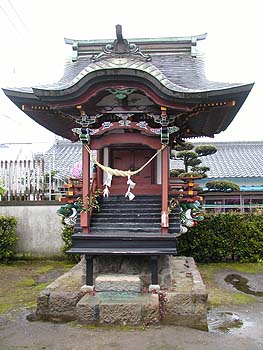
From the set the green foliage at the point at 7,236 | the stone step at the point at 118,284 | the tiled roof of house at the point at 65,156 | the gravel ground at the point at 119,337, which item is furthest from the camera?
the tiled roof of house at the point at 65,156

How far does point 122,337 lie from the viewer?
5.47 meters

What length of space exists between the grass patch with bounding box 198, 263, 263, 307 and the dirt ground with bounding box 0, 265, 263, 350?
1026 mm

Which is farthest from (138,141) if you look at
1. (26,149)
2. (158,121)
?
(26,149)

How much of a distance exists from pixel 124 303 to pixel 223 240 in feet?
20.1

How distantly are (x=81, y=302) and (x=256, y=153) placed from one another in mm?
16638

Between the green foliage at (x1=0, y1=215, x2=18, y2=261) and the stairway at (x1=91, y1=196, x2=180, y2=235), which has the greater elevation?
the stairway at (x1=91, y1=196, x2=180, y2=235)

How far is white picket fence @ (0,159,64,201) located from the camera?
12703mm

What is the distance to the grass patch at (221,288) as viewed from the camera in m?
7.48

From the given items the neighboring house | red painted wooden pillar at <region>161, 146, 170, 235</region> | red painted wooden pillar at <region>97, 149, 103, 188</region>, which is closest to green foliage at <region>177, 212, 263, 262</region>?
the neighboring house

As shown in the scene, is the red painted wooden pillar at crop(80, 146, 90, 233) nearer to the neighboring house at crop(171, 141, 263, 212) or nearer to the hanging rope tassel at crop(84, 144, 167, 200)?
the hanging rope tassel at crop(84, 144, 167, 200)

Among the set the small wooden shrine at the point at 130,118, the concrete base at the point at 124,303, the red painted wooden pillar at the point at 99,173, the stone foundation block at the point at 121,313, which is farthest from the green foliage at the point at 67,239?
the stone foundation block at the point at 121,313

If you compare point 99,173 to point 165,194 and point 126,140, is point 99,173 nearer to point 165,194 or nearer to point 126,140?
point 126,140

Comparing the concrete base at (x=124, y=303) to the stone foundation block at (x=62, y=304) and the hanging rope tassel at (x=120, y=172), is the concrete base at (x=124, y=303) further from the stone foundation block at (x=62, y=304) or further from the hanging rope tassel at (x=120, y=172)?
the hanging rope tassel at (x=120, y=172)

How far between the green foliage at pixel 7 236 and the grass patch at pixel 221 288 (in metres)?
A: 5.38
